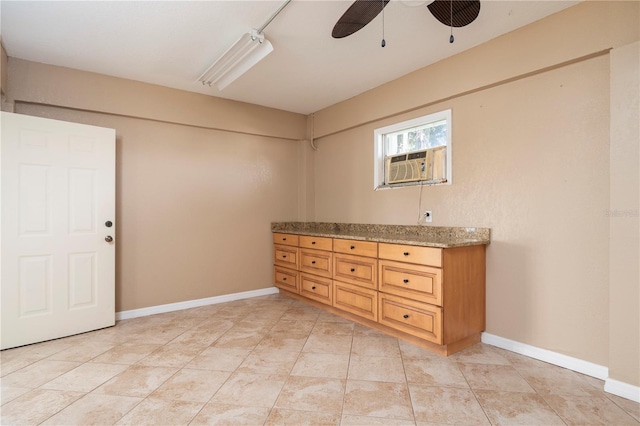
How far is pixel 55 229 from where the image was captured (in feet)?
9.66

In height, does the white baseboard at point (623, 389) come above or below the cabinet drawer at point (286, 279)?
below

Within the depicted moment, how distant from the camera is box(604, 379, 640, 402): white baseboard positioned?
1.93m

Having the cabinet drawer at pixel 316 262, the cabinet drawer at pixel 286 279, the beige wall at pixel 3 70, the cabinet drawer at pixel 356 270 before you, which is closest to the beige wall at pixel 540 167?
the cabinet drawer at pixel 356 270

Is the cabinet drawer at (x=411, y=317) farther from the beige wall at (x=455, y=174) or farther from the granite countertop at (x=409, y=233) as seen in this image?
the beige wall at (x=455, y=174)

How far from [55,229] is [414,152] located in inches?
143

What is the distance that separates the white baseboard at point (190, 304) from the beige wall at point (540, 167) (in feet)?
8.44

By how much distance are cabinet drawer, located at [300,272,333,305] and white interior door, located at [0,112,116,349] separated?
2.07 m

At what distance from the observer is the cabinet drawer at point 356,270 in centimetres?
305

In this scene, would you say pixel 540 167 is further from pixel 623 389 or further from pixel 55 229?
pixel 55 229

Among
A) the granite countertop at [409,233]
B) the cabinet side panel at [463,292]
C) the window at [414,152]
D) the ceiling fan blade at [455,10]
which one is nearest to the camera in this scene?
the ceiling fan blade at [455,10]

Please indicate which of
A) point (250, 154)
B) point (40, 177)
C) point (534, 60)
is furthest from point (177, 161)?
point (534, 60)

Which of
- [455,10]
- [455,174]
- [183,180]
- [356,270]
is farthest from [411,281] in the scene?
[183,180]

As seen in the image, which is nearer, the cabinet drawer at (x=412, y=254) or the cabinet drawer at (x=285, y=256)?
the cabinet drawer at (x=412, y=254)

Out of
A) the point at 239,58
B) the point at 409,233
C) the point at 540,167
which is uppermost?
the point at 239,58
